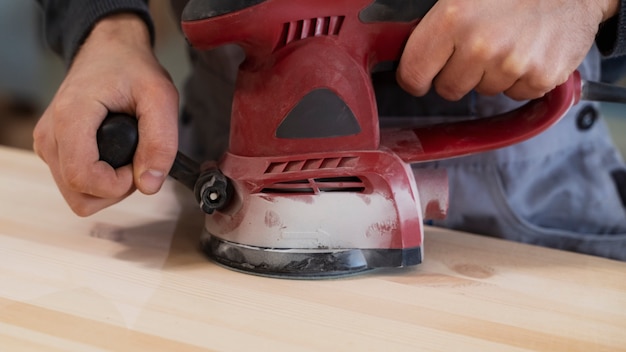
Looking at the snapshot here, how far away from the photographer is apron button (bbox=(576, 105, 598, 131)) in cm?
99

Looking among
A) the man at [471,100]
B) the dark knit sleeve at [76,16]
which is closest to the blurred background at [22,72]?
the dark knit sleeve at [76,16]

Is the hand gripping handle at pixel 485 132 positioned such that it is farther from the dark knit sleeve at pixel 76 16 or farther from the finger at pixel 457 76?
the dark knit sleeve at pixel 76 16

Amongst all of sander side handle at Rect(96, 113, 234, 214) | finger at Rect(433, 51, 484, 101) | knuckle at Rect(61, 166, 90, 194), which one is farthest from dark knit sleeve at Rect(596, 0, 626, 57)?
knuckle at Rect(61, 166, 90, 194)

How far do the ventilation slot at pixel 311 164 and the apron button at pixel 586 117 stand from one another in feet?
1.36

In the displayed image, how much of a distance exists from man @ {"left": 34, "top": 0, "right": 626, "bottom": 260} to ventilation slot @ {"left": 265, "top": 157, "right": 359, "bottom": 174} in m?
0.11

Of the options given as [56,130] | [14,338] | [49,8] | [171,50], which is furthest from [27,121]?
[14,338]

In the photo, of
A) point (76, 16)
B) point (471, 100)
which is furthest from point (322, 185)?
point (76, 16)

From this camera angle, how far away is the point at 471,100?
3.09 feet

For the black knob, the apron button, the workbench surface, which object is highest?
the apron button

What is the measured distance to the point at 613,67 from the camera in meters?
1.04

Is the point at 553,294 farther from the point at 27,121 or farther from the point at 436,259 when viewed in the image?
the point at 27,121

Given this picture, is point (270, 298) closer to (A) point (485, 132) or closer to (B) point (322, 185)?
(B) point (322, 185)

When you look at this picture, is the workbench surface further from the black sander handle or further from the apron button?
the apron button

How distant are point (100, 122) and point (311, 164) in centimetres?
22
